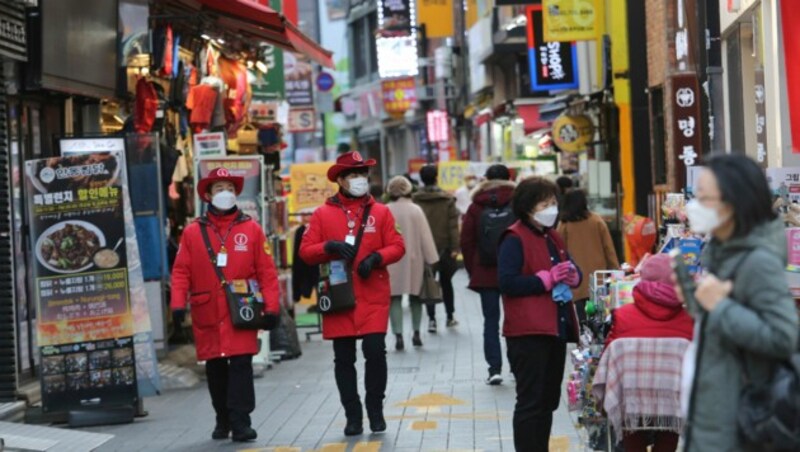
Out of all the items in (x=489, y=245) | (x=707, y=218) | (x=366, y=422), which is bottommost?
(x=366, y=422)

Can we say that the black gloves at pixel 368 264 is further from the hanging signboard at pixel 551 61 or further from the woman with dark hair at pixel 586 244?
the hanging signboard at pixel 551 61

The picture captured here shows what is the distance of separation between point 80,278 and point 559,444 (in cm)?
419

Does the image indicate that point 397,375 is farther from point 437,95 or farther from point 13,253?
point 437,95

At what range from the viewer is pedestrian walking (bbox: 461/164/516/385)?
600 inches

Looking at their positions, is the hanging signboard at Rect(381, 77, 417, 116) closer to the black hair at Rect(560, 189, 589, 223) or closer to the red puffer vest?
the black hair at Rect(560, 189, 589, 223)

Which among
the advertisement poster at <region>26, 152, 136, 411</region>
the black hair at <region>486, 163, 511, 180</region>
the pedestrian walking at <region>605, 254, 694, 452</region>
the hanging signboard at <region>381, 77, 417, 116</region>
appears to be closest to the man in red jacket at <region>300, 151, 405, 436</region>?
the advertisement poster at <region>26, 152, 136, 411</region>

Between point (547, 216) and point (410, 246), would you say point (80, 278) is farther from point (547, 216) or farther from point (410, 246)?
point (410, 246)

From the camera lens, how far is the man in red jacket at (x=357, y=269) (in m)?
12.1

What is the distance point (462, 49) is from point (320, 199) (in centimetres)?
3355

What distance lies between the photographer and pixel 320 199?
81.5ft

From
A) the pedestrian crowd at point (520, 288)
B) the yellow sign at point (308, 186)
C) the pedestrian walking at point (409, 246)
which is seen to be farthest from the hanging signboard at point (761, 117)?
the yellow sign at point (308, 186)

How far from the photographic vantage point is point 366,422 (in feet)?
42.6

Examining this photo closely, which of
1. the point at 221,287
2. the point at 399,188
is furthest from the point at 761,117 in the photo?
the point at 221,287

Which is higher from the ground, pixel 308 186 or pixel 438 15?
pixel 438 15
